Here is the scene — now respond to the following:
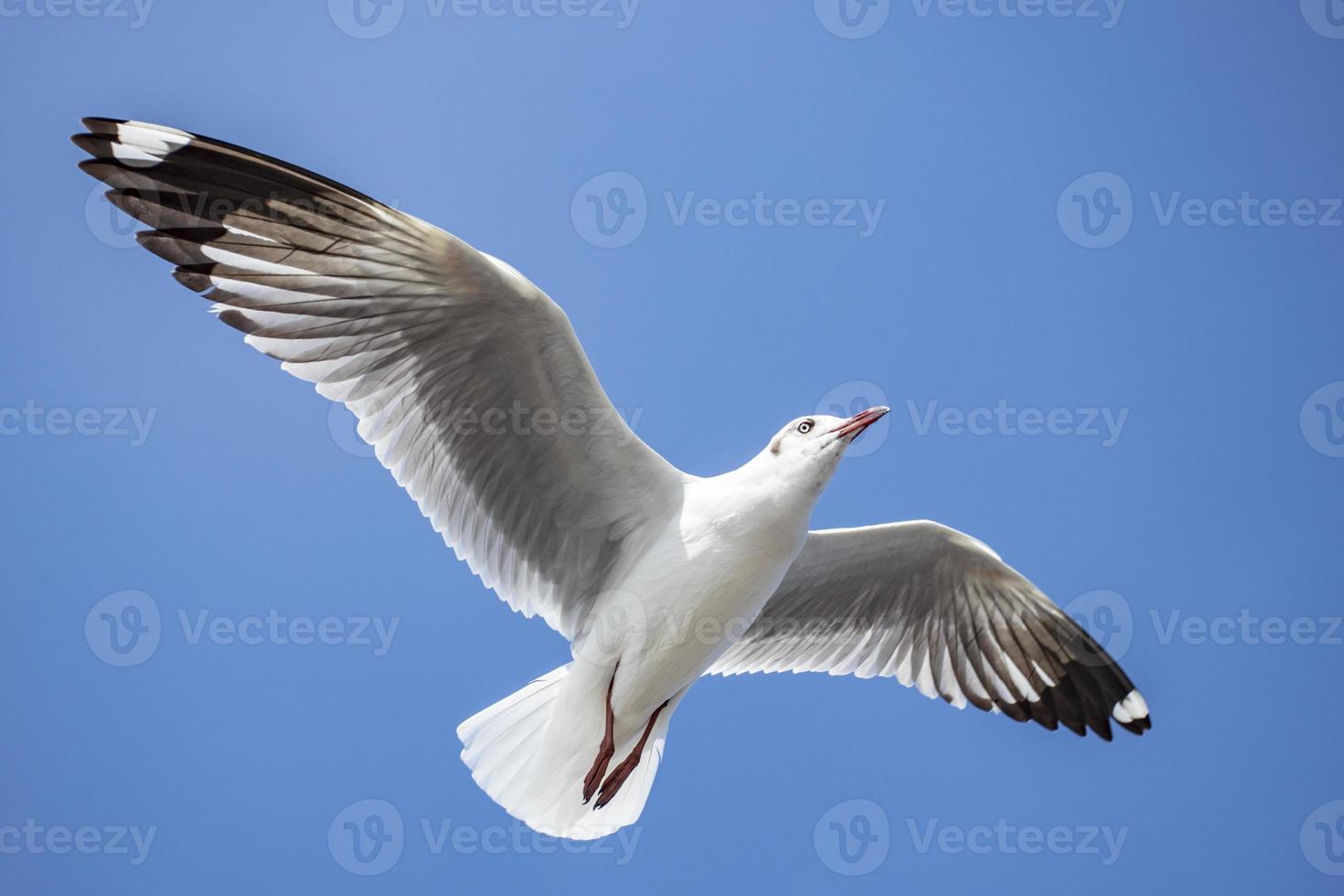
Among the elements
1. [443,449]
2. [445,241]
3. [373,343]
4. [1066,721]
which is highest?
[445,241]

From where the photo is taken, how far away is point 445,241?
365 cm

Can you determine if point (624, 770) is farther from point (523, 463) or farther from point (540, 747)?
point (523, 463)

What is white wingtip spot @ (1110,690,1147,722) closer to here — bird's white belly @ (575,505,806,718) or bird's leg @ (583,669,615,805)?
bird's white belly @ (575,505,806,718)

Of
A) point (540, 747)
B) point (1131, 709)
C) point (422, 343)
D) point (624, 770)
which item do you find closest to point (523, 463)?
point (422, 343)

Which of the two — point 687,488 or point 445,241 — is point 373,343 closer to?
point 445,241

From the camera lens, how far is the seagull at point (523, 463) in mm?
3650

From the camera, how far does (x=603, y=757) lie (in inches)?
161

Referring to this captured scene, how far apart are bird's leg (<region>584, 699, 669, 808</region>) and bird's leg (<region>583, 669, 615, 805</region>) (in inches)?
1.7

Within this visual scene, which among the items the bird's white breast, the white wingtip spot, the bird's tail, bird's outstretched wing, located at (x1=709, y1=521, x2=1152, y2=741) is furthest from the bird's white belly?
the white wingtip spot

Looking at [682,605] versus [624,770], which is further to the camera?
[624,770]

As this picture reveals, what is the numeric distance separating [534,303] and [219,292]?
831 mm

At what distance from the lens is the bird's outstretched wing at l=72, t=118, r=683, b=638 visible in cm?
361

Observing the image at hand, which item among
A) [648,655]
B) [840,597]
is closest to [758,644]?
[840,597]

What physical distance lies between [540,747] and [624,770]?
0.86 feet
